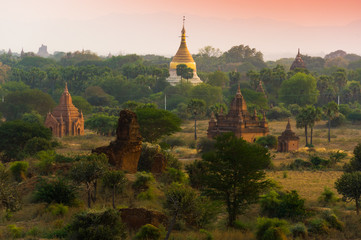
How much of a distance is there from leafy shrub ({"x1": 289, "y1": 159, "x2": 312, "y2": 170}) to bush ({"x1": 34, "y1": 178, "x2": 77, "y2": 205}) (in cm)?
2182

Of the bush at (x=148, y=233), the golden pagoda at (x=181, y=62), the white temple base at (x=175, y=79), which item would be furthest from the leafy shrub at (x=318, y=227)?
the white temple base at (x=175, y=79)

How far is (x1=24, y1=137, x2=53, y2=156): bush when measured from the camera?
141 feet

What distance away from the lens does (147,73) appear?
389ft

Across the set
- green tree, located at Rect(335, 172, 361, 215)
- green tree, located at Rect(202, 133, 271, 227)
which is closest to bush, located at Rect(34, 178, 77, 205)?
green tree, located at Rect(202, 133, 271, 227)

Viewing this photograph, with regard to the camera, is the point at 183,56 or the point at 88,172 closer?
the point at 88,172

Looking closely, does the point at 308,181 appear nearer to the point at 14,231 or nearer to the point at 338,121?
the point at 14,231

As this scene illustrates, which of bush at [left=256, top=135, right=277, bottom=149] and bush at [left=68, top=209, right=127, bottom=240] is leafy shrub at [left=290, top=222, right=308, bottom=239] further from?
bush at [left=256, top=135, right=277, bottom=149]

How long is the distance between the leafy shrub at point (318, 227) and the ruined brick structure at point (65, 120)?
138 ft

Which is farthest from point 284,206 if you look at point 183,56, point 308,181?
point 183,56

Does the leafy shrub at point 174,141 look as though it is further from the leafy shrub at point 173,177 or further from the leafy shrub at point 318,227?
the leafy shrub at point 318,227

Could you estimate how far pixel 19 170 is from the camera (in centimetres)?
3353

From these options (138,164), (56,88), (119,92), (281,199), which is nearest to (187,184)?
(138,164)

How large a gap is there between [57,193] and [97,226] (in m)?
6.95

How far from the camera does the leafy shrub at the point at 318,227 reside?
79.9ft
